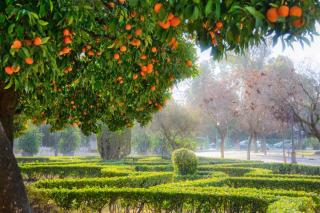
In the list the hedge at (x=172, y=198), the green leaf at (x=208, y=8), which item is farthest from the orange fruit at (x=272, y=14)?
the hedge at (x=172, y=198)

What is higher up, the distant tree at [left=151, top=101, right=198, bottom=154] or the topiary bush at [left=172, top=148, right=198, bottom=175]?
the distant tree at [left=151, top=101, right=198, bottom=154]

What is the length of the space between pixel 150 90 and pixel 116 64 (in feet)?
4.27

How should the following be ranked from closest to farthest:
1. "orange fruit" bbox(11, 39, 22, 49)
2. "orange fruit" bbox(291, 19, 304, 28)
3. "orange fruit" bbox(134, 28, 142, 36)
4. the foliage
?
"orange fruit" bbox(291, 19, 304, 28) → "orange fruit" bbox(11, 39, 22, 49) → "orange fruit" bbox(134, 28, 142, 36) → the foliage

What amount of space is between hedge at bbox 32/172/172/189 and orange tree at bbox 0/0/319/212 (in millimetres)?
2675

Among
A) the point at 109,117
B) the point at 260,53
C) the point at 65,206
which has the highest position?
the point at 260,53

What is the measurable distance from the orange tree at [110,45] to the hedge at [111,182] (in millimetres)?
2675

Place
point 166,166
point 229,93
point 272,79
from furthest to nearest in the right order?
point 229,93, point 272,79, point 166,166

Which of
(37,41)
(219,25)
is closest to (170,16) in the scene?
(219,25)

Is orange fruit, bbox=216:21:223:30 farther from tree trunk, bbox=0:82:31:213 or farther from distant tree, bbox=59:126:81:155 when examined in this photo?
distant tree, bbox=59:126:81:155

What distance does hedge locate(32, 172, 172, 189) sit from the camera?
13.9 meters

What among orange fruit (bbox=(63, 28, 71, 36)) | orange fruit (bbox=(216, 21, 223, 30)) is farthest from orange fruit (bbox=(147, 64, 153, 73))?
orange fruit (bbox=(216, 21, 223, 30))

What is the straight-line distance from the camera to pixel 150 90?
27.2 feet

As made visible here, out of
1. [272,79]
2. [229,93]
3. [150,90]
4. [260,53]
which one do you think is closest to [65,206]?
[150,90]

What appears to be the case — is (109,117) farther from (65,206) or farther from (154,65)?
(154,65)
